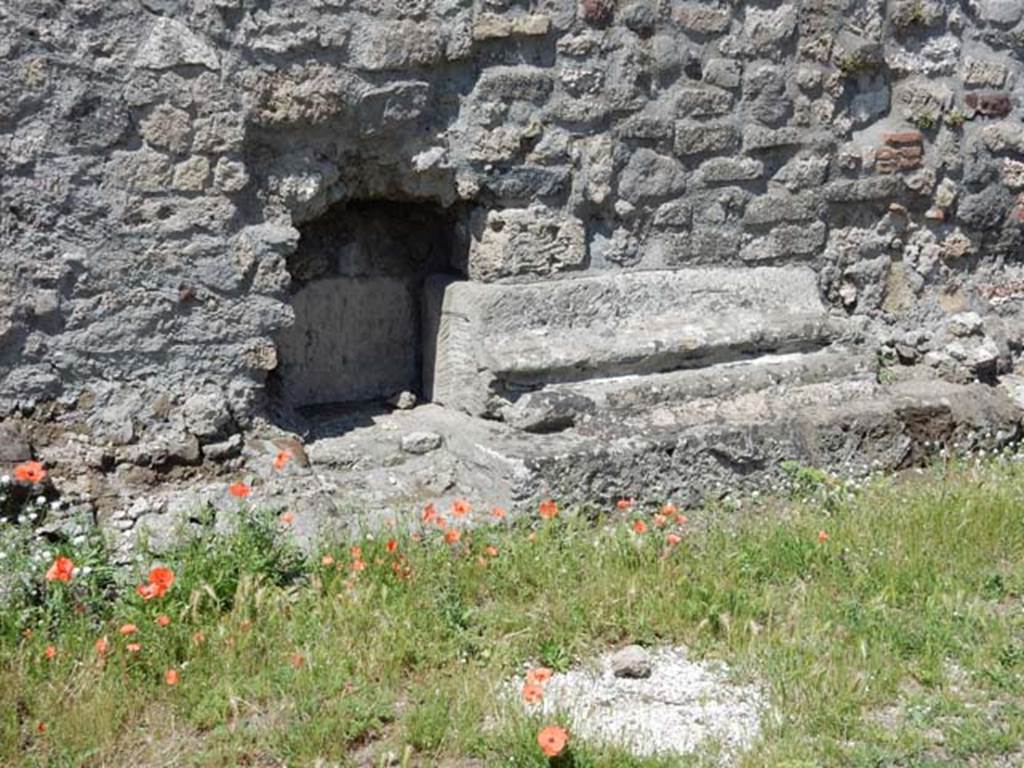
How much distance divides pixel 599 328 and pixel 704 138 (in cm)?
86

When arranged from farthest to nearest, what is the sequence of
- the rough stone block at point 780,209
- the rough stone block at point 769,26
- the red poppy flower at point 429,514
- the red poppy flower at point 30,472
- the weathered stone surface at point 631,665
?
the rough stone block at point 780,209, the rough stone block at point 769,26, the red poppy flower at point 429,514, the red poppy flower at point 30,472, the weathered stone surface at point 631,665

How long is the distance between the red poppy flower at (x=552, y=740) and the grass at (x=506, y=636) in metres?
0.10

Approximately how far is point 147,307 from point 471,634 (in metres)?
1.59

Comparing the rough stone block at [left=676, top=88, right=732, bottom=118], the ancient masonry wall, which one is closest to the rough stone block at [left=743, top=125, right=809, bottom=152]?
the ancient masonry wall

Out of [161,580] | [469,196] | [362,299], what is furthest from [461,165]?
[161,580]

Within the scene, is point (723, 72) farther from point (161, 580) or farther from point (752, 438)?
point (161, 580)

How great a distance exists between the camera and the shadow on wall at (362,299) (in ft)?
17.7

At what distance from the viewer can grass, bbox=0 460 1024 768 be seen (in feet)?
11.3

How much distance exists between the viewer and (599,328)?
543 centimetres

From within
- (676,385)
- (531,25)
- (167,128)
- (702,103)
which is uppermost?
(531,25)

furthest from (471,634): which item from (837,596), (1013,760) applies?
(1013,760)

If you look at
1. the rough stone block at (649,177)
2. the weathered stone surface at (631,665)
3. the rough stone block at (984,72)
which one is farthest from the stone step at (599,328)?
the weathered stone surface at (631,665)

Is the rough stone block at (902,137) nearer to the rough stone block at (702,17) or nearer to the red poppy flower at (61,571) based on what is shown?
the rough stone block at (702,17)

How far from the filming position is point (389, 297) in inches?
221
